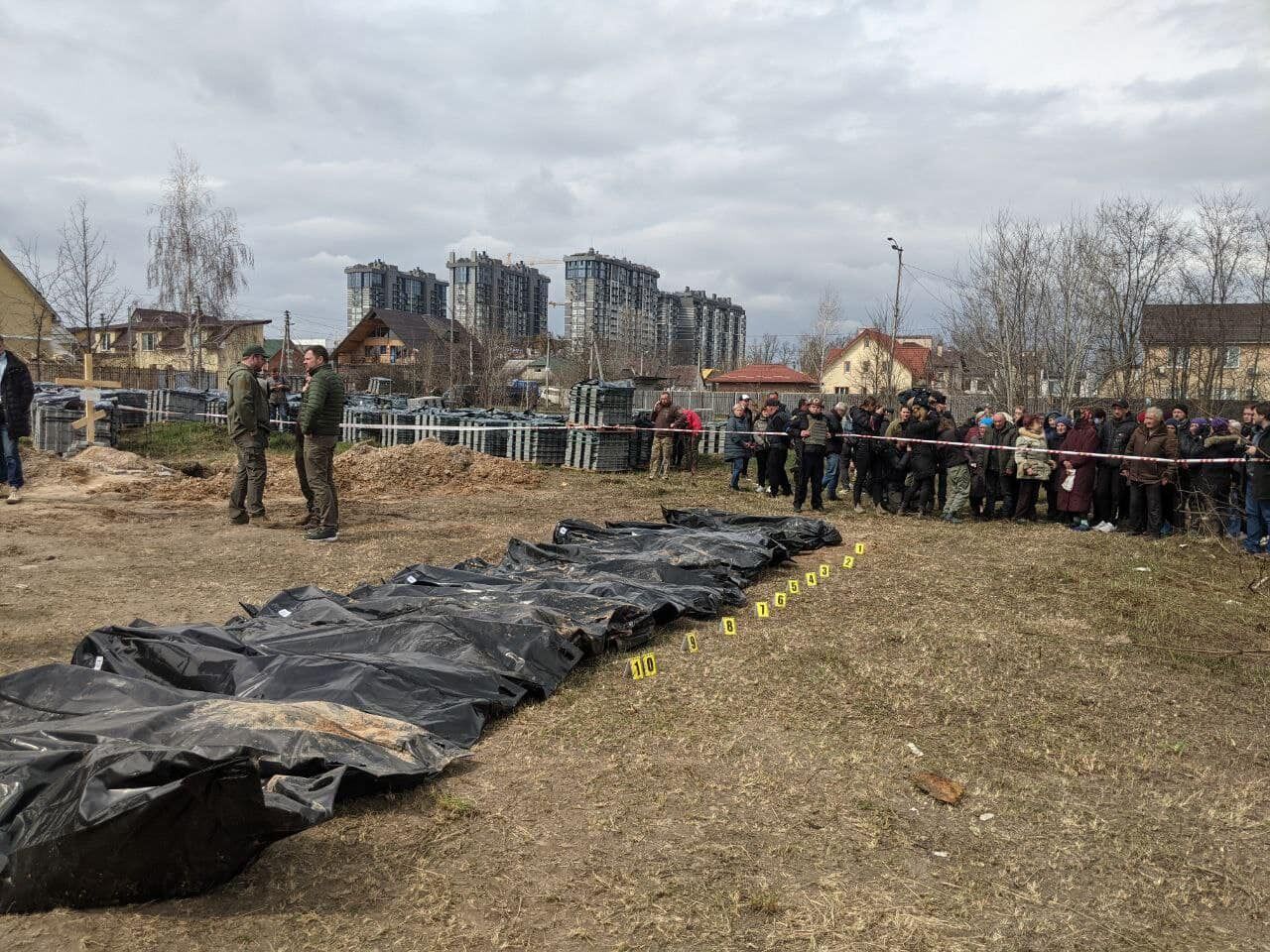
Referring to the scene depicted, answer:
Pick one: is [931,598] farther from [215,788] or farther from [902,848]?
[215,788]

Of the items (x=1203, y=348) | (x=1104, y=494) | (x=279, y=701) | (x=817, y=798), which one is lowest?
(x=817, y=798)

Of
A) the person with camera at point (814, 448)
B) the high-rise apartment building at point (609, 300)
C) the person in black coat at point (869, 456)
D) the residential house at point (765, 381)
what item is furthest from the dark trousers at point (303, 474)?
the high-rise apartment building at point (609, 300)

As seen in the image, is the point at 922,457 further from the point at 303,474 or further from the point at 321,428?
the point at 303,474

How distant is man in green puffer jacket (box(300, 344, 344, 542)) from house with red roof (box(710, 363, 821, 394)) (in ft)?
155

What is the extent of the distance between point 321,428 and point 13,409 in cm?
471

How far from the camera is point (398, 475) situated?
48.7 ft

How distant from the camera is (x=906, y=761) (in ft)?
14.5

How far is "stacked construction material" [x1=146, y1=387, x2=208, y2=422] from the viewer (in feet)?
73.4

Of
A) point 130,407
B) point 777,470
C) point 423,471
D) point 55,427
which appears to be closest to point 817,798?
point 777,470

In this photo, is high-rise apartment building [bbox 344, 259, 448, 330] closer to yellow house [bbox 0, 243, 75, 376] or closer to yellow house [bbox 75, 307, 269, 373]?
yellow house [bbox 75, 307, 269, 373]

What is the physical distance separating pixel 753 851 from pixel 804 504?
10557mm

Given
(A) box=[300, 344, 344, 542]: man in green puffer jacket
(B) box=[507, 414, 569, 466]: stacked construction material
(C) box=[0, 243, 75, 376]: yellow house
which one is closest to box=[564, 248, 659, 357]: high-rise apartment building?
(C) box=[0, 243, 75, 376]: yellow house

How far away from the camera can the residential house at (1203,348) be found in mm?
21844

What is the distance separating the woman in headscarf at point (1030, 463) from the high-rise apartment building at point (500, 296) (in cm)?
3079
